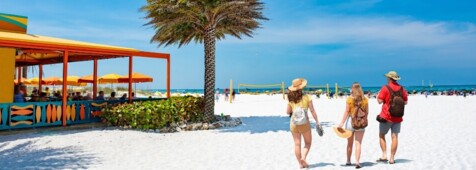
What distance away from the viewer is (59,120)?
11.6m

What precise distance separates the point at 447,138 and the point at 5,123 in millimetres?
11582

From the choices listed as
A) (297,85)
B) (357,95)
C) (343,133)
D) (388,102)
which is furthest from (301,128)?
(388,102)

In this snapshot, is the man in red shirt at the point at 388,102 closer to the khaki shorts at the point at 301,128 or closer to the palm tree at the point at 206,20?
the khaki shorts at the point at 301,128

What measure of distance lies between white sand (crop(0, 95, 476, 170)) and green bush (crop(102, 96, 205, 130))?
0.51m

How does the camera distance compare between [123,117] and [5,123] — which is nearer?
[5,123]

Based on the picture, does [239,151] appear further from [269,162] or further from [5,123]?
[5,123]

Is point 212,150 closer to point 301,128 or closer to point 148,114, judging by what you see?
point 301,128

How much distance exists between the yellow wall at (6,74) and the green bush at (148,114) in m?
2.69

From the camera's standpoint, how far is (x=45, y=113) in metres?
11.2

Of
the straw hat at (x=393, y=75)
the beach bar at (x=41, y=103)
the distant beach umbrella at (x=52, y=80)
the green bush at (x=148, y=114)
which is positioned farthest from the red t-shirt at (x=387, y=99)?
the distant beach umbrella at (x=52, y=80)

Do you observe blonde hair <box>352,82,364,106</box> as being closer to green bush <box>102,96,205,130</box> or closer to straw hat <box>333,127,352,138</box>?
straw hat <box>333,127,352,138</box>

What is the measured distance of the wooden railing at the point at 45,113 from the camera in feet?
34.3

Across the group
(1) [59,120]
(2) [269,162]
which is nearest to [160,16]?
(1) [59,120]

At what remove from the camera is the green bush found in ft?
38.3
